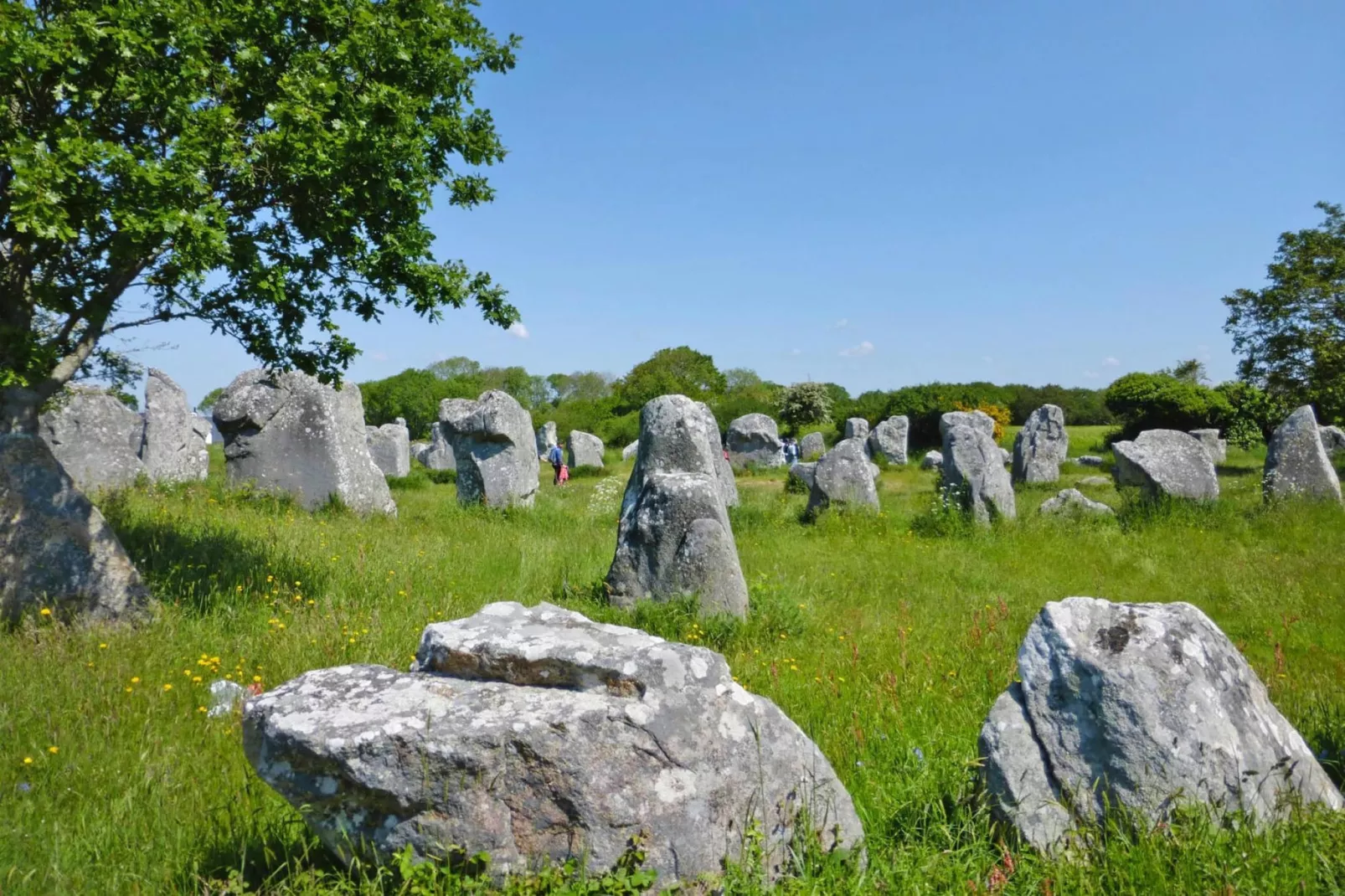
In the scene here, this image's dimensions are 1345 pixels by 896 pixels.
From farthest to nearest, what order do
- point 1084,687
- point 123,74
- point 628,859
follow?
1. point 123,74
2. point 1084,687
3. point 628,859

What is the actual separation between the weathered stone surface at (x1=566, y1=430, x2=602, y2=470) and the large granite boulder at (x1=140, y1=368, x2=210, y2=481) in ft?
43.4

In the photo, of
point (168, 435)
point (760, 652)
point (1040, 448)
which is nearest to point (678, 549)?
point (760, 652)

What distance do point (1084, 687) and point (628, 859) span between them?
6.46ft

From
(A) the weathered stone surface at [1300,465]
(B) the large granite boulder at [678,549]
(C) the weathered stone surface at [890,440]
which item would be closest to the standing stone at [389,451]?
(C) the weathered stone surface at [890,440]

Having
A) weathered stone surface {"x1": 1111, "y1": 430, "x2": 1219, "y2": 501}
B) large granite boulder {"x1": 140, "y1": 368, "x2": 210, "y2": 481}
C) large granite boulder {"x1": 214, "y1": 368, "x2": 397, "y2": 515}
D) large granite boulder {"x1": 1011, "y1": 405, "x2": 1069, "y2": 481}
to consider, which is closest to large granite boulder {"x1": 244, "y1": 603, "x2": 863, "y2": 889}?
large granite boulder {"x1": 214, "y1": 368, "x2": 397, "y2": 515}

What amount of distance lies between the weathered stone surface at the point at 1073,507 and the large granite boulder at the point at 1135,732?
451 inches

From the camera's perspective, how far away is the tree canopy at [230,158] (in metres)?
5.43

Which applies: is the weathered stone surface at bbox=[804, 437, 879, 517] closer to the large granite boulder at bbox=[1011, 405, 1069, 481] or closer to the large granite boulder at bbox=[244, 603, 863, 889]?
the large granite boulder at bbox=[1011, 405, 1069, 481]

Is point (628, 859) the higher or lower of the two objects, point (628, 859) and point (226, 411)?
the lower

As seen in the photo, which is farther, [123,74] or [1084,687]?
[123,74]

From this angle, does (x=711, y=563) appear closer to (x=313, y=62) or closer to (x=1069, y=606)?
(x=1069, y=606)

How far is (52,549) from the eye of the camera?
625 cm

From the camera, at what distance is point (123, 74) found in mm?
5523

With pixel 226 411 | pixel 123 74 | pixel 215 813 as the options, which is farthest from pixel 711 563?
pixel 226 411
